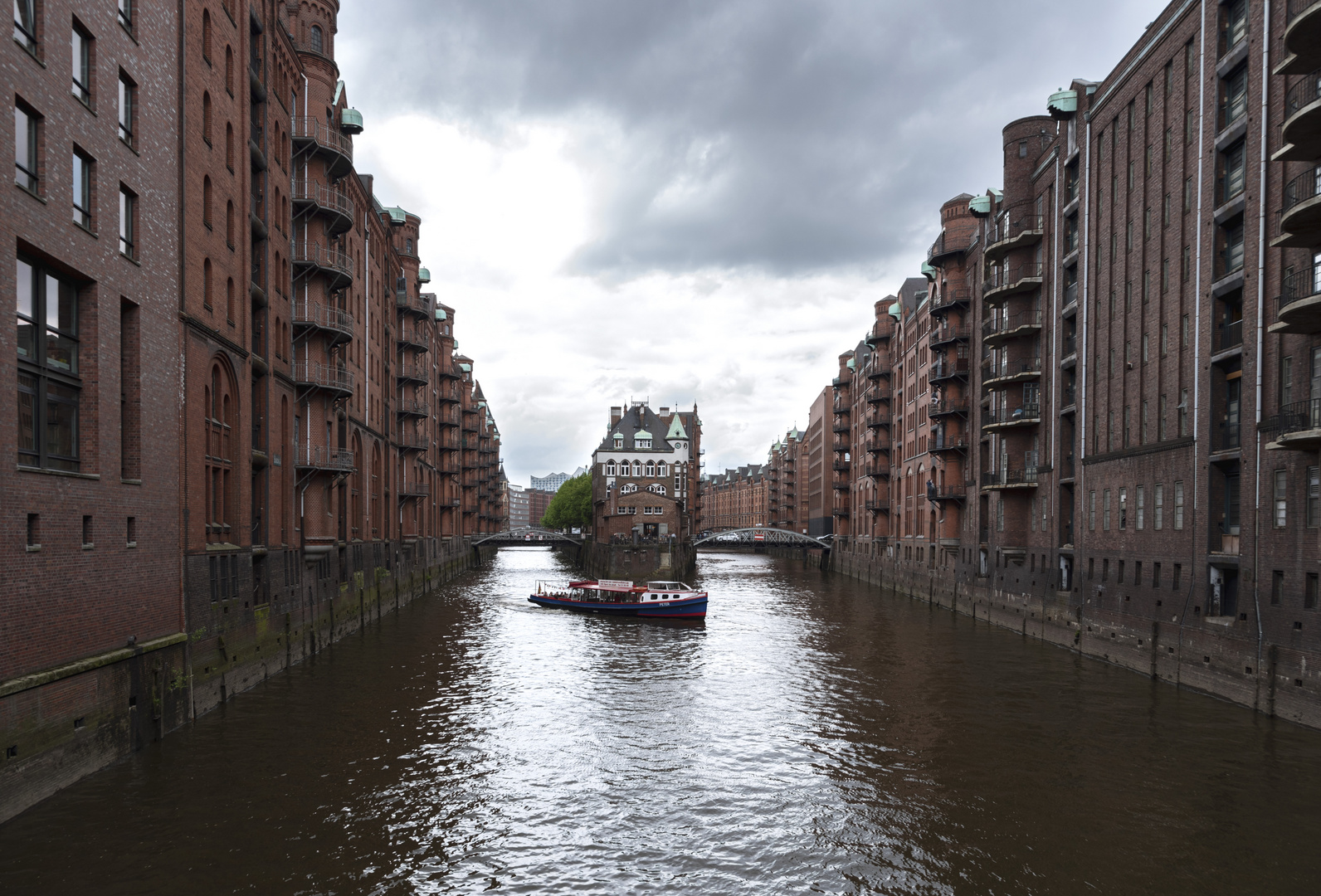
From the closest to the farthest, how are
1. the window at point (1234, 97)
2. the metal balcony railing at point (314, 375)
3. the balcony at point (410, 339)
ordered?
1. the window at point (1234, 97)
2. the metal balcony railing at point (314, 375)
3. the balcony at point (410, 339)

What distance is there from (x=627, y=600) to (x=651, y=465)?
6448cm

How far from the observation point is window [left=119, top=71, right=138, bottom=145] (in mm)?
21469

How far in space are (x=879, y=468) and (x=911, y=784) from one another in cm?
6642

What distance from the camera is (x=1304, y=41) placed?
22297 millimetres

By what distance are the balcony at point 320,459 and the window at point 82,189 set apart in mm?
18676

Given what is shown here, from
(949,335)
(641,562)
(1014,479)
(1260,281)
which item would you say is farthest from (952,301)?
(641,562)

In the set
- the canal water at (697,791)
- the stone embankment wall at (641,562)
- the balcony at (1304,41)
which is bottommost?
the stone embankment wall at (641,562)

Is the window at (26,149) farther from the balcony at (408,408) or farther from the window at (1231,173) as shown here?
the balcony at (408,408)

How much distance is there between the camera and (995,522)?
2041 inches

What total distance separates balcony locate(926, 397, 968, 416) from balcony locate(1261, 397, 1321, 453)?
3295cm

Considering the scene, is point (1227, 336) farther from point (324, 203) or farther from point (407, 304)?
point (407, 304)

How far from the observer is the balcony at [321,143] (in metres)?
38.9

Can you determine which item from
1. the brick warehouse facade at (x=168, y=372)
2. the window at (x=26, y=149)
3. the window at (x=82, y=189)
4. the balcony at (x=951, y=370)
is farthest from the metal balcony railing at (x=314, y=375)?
the balcony at (x=951, y=370)

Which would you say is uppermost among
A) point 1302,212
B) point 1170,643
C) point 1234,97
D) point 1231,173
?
point 1234,97
